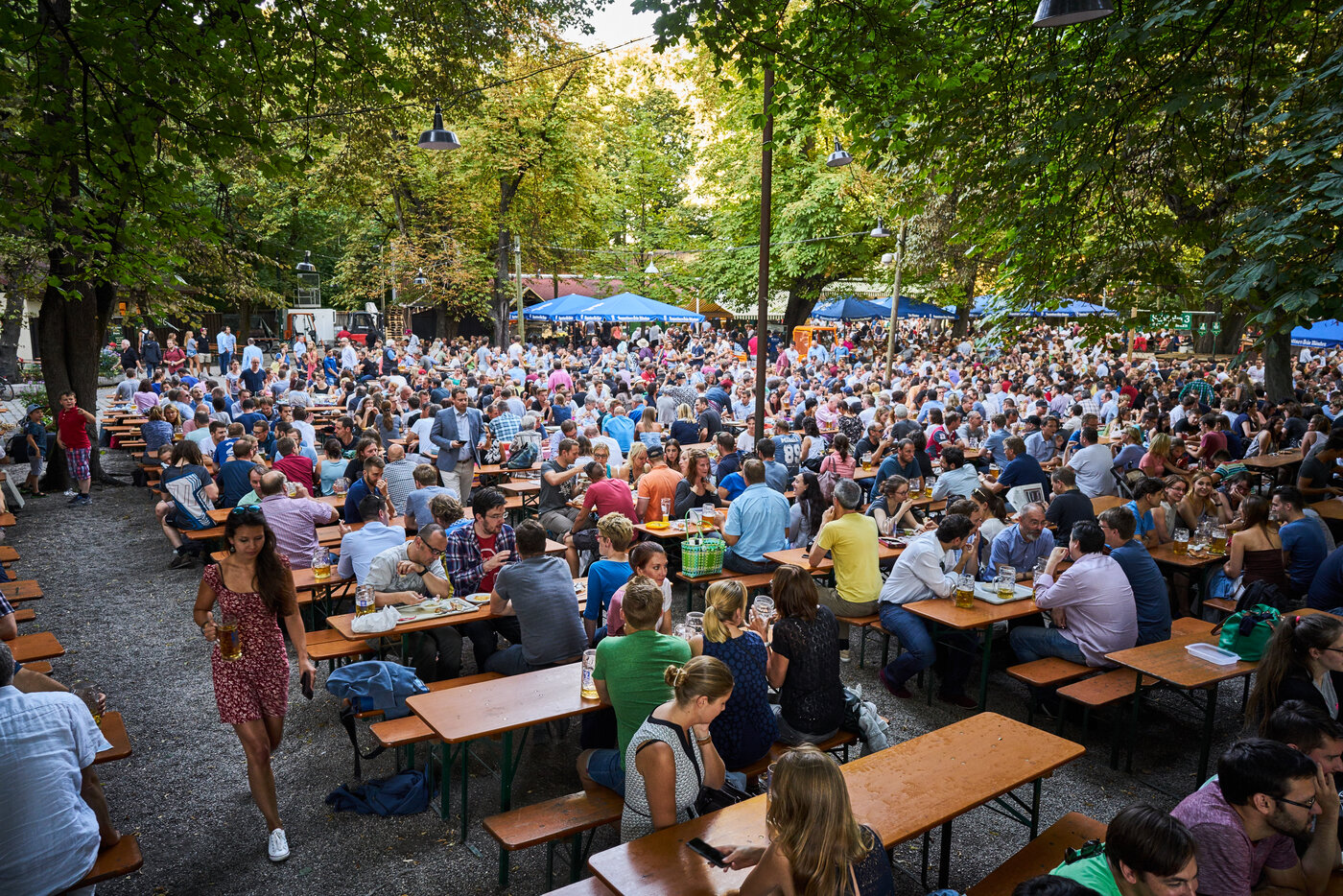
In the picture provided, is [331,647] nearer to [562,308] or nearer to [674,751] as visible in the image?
[674,751]

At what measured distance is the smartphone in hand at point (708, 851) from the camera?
2.84 metres

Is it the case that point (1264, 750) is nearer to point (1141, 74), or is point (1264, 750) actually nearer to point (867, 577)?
point (867, 577)

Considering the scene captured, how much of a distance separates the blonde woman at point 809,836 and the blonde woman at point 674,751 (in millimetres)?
582

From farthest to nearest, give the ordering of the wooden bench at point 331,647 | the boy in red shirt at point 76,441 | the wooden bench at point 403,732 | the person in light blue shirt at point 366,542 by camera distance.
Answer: the boy in red shirt at point 76,441 → the person in light blue shirt at point 366,542 → the wooden bench at point 331,647 → the wooden bench at point 403,732

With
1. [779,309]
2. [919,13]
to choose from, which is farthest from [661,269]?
[919,13]

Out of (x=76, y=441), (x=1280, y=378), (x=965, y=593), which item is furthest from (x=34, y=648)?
(x=1280, y=378)

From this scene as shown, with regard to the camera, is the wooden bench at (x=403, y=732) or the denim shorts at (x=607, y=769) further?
the wooden bench at (x=403, y=732)

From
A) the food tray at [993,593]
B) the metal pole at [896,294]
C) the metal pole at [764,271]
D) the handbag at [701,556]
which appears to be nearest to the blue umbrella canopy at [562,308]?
the metal pole at [896,294]

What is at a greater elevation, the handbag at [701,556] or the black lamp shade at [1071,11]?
the black lamp shade at [1071,11]

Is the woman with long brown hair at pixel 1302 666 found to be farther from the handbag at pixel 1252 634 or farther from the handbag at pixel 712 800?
the handbag at pixel 712 800

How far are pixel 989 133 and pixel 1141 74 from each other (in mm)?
1608

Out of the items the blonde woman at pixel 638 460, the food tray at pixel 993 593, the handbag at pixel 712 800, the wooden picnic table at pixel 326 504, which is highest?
the blonde woman at pixel 638 460

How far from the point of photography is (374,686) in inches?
173

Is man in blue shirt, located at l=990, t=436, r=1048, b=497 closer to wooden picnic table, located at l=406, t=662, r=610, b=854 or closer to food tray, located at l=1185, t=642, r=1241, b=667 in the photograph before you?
food tray, located at l=1185, t=642, r=1241, b=667
